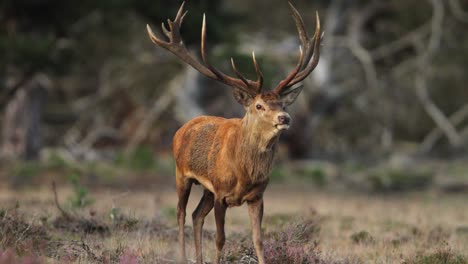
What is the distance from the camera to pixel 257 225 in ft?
25.0

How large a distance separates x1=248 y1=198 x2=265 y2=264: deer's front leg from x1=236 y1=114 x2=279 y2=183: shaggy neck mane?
24 centimetres

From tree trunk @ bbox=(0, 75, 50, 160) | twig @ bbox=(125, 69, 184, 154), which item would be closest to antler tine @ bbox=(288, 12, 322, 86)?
tree trunk @ bbox=(0, 75, 50, 160)

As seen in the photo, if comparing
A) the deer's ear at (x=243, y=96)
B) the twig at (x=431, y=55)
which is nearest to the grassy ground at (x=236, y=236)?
the deer's ear at (x=243, y=96)

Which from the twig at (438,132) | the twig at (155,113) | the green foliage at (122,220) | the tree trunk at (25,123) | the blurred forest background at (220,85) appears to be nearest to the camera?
the green foliage at (122,220)

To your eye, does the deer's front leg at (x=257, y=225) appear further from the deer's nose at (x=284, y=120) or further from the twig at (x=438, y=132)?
the twig at (x=438, y=132)

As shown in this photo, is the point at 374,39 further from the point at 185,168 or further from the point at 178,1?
the point at 185,168

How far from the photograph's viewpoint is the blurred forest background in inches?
842

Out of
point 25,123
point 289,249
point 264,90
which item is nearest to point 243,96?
point 264,90

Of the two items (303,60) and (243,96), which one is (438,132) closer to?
(303,60)

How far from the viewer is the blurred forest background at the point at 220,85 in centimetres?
2138

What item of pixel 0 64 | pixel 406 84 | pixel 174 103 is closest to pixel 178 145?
pixel 0 64

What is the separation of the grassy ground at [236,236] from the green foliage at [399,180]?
5508 mm

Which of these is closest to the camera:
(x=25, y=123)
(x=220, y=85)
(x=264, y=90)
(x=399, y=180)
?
(x=264, y=90)

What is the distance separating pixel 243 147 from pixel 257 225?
698mm
